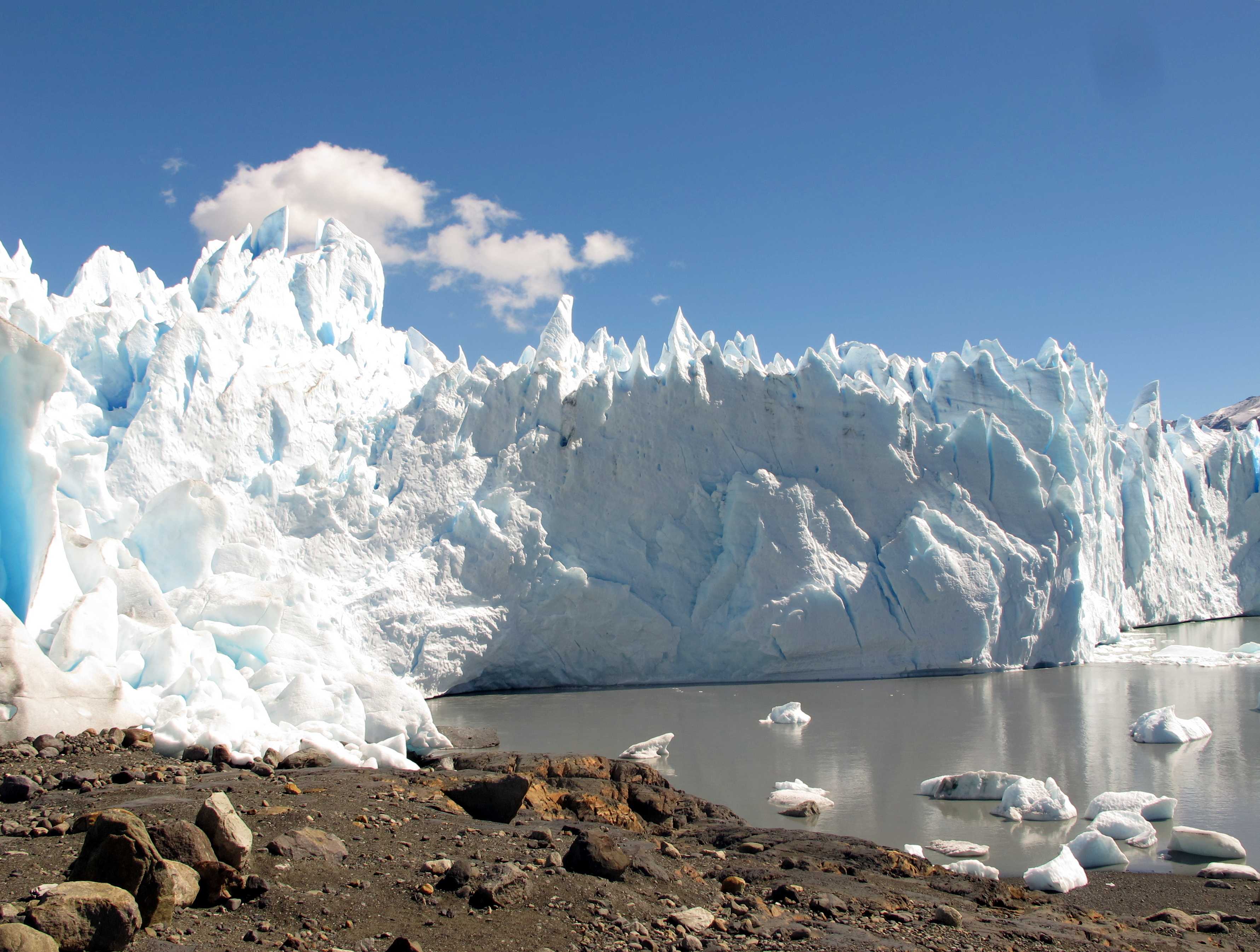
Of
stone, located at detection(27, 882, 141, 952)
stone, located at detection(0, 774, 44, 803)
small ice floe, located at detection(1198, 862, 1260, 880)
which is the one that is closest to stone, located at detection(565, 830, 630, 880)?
stone, located at detection(27, 882, 141, 952)

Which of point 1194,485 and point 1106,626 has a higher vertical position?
point 1194,485

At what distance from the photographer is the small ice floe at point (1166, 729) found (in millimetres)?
8484

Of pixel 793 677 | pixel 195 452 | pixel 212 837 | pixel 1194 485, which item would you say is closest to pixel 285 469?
pixel 195 452

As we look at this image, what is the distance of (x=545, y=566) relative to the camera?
12.1 m

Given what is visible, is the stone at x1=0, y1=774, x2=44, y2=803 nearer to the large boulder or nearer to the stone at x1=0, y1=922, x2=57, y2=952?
the large boulder

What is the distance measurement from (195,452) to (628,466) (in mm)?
5434

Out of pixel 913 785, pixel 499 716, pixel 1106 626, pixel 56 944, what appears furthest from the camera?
pixel 1106 626

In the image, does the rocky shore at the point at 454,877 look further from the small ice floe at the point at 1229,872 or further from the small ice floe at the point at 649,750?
the small ice floe at the point at 649,750

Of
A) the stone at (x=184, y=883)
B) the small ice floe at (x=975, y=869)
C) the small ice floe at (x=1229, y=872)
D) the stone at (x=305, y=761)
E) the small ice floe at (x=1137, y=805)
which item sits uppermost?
the stone at (x=184, y=883)

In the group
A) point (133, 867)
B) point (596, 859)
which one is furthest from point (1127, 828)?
point (133, 867)

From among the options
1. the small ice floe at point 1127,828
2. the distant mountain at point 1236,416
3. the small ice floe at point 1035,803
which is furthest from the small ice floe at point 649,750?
the distant mountain at point 1236,416

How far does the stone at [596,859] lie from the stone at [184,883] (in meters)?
1.28

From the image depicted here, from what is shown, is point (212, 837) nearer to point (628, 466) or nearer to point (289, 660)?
point (289, 660)

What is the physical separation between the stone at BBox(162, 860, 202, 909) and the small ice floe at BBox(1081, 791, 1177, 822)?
5.81 meters
